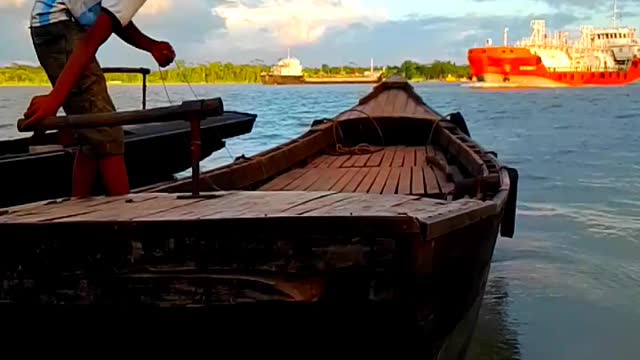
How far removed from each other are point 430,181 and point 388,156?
6.28 ft

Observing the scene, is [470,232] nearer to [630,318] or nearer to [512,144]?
[630,318]

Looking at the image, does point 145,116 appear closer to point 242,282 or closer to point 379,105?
point 242,282

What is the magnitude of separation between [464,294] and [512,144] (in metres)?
17.1

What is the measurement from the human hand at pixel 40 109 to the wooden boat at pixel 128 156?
2.57m

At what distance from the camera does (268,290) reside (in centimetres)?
262

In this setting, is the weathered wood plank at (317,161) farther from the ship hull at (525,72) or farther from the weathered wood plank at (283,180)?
the ship hull at (525,72)

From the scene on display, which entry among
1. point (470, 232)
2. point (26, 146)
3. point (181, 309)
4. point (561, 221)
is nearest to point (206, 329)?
point (181, 309)

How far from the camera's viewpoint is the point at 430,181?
6.00 m

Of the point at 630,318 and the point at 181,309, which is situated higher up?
the point at 181,309

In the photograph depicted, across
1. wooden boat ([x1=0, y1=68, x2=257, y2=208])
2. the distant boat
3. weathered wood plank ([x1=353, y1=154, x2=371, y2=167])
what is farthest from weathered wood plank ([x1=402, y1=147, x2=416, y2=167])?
the distant boat

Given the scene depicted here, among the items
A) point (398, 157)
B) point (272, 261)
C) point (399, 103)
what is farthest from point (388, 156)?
point (272, 261)

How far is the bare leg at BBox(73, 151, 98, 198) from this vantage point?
363cm

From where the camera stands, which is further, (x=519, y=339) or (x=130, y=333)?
(x=519, y=339)

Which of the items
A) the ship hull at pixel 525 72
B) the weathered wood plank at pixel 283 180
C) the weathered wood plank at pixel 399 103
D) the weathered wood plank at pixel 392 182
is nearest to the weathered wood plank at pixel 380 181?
the weathered wood plank at pixel 392 182
